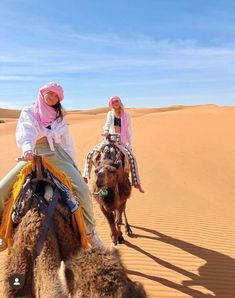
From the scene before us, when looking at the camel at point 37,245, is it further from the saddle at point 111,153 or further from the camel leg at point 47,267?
the saddle at point 111,153

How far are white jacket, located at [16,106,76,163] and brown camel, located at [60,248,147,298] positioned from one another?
161cm

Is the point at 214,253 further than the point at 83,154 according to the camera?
No

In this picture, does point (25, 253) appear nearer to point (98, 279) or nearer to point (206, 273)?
point (98, 279)

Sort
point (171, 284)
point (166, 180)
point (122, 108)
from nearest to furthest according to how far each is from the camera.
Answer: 1. point (171, 284)
2. point (122, 108)
3. point (166, 180)

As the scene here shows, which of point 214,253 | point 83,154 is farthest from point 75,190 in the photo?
point 83,154

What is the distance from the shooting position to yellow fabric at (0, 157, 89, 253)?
3668mm

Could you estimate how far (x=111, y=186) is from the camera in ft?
22.7

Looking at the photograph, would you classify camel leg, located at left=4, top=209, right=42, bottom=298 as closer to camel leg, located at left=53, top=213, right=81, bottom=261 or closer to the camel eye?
camel leg, located at left=53, top=213, right=81, bottom=261

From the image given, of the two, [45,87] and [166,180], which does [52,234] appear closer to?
[45,87]

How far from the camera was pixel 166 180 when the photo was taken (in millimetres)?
13805

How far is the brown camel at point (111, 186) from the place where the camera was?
6590 millimetres

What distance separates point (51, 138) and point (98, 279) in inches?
86.8

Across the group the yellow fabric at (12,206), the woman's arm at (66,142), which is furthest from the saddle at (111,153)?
the yellow fabric at (12,206)

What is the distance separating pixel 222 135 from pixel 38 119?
782 inches
